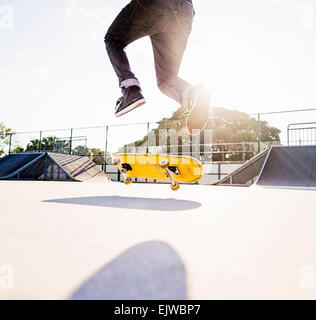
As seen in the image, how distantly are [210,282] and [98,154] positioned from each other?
37.5 feet

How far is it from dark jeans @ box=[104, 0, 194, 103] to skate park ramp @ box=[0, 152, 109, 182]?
22.4 feet

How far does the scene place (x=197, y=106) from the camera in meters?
2.04

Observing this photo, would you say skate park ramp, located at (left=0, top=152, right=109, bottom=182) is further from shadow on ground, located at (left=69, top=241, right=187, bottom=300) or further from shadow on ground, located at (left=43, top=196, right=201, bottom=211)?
shadow on ground, located at (left=69, top=241, right=187, bottom=300)

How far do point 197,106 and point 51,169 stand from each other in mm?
8391

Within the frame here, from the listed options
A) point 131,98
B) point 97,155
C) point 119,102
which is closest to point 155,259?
point 131,98

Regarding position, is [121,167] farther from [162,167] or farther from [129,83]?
[129,83]

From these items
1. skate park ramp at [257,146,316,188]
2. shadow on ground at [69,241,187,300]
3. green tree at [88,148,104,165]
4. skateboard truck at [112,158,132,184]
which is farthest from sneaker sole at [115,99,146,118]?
green tree at [88,148,104,165]

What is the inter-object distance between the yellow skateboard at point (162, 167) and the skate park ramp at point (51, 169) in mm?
5282

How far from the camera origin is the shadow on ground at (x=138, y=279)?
0.47 meters

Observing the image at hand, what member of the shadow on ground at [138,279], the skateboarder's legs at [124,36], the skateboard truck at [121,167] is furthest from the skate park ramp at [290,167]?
the shadow on ground at [138,279]

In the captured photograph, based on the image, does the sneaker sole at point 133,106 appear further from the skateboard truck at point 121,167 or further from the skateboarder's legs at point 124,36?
the skateboard truck at point 121,167

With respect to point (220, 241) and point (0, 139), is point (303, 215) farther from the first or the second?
point (0, 139)

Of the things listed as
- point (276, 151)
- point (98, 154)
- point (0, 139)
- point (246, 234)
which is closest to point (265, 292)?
point (246, 234)

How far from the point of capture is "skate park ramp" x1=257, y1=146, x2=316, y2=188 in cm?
444
